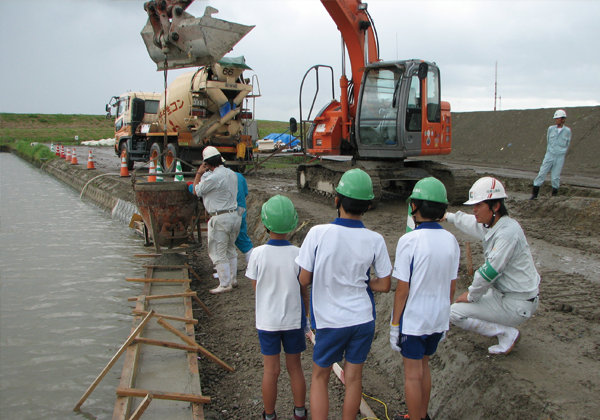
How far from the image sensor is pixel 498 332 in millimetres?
3496

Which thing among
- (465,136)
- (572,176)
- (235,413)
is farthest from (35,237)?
(465,136)

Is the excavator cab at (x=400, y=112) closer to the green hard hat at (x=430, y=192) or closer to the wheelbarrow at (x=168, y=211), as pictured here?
the wheelbarrow at (x=168, y=211)

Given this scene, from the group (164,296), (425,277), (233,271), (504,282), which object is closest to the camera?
(425,277)

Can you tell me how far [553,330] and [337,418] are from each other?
1945mm

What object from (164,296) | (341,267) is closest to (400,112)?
(164,296)

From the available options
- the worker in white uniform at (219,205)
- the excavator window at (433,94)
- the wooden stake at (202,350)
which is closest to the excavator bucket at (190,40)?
the worker in white uniform at (219,205)

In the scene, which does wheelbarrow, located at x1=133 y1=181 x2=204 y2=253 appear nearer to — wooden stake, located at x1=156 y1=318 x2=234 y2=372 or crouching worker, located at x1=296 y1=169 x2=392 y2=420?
wooden stake, located at x1=156 y1=318 x2=234 y2=372

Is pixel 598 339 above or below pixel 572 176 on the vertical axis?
below

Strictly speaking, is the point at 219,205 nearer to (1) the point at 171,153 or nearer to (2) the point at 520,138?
(1) the point at 171,153

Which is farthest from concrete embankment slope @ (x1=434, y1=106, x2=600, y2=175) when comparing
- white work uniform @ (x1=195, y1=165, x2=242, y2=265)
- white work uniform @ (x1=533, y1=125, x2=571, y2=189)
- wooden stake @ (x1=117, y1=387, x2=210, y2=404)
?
wooden stake @ (x1=117, y1=387, x2=210, y2=404)

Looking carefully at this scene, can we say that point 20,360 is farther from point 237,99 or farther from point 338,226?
point 237,99

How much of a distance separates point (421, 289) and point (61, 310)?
16.2 feet

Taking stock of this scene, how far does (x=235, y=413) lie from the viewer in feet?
12.1

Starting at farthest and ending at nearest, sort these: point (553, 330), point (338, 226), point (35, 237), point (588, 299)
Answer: point (35, 237)
point (588, 299)
point (553, 330)
point (338, 226)
